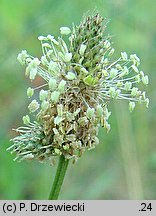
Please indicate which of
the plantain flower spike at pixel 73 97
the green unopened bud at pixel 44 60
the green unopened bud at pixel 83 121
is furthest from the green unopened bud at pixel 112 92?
the green unopened bud at pixel 44 60

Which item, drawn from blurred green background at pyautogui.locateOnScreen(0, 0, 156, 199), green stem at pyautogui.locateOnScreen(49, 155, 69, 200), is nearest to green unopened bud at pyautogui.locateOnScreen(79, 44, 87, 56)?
green stem at pyautogui.locateOnScreen(49, 155, 69, 200)

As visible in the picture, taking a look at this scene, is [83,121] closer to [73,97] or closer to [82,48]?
[73,97]

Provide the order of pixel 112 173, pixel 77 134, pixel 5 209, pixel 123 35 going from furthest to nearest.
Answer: pixel 123 35
pixel 112 173
pixel 5 209
pixel 77 134

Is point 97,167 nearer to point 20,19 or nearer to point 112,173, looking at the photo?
point 112,173

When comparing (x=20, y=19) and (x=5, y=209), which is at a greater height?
(x=20, y=19)

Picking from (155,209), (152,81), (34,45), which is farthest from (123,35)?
(155,209)

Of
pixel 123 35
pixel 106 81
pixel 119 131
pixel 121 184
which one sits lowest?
pixel 106 81

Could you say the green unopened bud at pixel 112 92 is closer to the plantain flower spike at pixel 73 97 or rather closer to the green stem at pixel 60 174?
the plantain flower spike at pixel 73 97
